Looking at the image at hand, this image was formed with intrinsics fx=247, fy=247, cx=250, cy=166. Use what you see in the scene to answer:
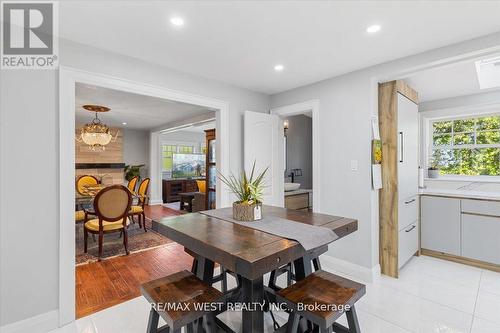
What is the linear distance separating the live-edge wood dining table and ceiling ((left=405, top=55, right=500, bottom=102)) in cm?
226

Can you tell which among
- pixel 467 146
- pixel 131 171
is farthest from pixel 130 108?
pixel 467 146

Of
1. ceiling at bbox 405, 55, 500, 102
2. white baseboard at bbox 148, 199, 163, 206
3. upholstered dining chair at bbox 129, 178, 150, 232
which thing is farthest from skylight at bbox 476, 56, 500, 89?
white baseboard at bbox 148, 199, 163, 206

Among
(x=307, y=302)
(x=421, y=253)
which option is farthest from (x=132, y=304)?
(x=421, y=253)

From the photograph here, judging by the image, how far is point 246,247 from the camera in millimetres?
1312

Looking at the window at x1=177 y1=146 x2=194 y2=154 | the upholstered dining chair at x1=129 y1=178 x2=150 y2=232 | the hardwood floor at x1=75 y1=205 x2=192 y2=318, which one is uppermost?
the window at x1=177 y1=146 x2=194 y2=154

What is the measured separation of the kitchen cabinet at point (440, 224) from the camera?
10.5 feet

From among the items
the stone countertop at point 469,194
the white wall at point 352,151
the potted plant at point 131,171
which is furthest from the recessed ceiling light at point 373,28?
the potted plant at point 131,171

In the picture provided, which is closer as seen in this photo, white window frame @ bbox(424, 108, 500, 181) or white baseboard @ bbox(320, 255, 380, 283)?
white baseboard @ bbox(320, 255, 380, 283)

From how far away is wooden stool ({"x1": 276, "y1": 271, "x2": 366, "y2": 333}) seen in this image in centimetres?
128

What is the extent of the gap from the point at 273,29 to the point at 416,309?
273 cm

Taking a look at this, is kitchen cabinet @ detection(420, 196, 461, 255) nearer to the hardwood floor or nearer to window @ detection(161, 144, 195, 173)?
the hardwood floor

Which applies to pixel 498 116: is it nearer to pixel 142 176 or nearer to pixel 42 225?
pixel 42 225

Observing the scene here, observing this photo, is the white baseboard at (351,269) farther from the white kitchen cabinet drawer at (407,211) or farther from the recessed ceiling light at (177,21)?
the recessed ceiling light at (177,21)

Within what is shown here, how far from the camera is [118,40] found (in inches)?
84.8
